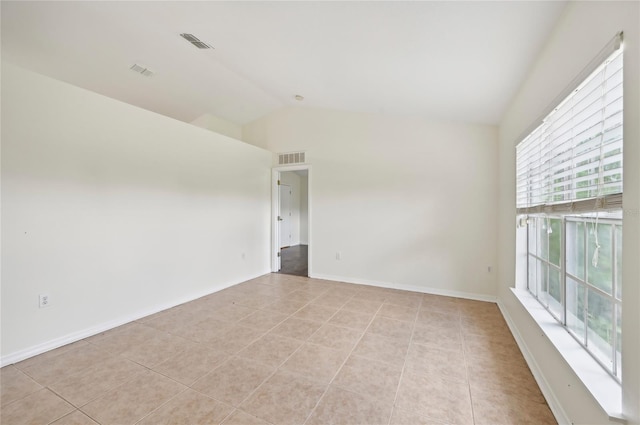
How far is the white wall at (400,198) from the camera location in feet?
11.5

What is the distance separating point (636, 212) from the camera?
0.91m

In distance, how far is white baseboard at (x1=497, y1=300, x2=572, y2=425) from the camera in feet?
4.76

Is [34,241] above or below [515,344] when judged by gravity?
above

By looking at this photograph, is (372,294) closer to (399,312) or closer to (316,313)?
(399,312)

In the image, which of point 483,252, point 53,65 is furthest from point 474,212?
point 53,65

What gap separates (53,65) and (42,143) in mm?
1453

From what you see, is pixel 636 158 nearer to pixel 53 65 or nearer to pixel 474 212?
pixel 474 212

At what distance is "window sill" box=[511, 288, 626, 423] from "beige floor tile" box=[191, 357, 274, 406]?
1.84 meters

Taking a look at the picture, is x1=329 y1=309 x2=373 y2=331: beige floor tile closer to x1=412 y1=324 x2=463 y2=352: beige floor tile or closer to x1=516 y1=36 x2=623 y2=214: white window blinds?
x1=412 y1=324 x2=463 y2=352: beige floor tile

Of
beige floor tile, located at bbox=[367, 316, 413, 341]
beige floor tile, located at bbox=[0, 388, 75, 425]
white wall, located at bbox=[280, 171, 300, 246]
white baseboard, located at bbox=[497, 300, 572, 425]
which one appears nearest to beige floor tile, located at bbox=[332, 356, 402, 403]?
beige floor tile, located at bbox=[367, 316, 413, 341]

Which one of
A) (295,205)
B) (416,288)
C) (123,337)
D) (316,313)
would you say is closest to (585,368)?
(316,313)

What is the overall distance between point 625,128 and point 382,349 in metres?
2.12

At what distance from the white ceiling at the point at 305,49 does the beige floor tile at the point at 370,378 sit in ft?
8.30

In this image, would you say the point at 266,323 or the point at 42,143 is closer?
the point at 42,143
